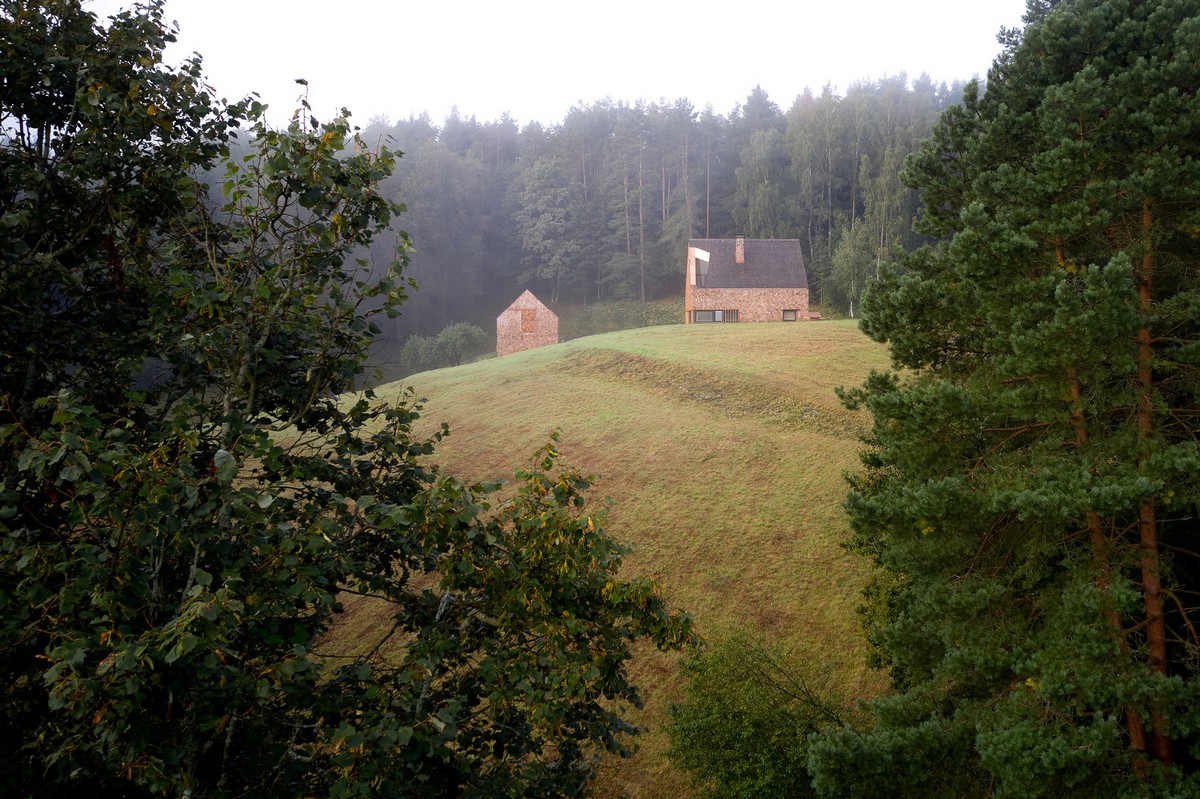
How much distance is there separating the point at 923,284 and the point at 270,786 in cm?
1101

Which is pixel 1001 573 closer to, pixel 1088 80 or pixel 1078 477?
pixel 1078 477

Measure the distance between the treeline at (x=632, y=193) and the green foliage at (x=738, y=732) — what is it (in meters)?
54.7

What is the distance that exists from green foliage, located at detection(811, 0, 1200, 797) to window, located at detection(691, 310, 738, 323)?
41831 millimetres

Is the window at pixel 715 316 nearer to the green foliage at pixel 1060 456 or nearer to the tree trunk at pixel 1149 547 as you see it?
the green foliage at pixel 1060 456

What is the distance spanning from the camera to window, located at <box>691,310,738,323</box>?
54344 millimetres

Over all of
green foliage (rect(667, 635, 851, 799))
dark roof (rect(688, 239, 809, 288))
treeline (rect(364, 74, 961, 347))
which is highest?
treeline (rect(364, 74, 961, 347))

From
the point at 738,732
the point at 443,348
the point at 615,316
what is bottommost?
the point at 738,732

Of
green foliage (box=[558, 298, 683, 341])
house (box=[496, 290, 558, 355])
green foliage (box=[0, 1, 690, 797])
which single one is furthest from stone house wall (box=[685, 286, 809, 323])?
green foliage (box=[0, 1, 690, 797])

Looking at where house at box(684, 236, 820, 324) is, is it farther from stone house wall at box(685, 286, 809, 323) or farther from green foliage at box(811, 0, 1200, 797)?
green foliage at box(811, 0, 1200, 797)

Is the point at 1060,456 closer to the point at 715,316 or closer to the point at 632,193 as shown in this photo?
the point at 715,316

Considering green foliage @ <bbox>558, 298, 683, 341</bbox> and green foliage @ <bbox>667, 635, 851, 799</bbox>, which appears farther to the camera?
green foliage @ <bbox>558, 298, 683, 341</bbox>

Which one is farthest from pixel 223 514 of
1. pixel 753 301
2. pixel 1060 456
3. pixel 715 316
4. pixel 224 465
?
pixel 753 301

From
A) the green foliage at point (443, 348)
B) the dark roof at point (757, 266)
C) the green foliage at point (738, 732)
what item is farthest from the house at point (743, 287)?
the green foliage at point (738, 732)

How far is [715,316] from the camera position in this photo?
54.4 metres
